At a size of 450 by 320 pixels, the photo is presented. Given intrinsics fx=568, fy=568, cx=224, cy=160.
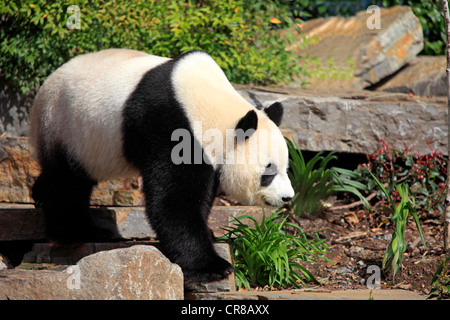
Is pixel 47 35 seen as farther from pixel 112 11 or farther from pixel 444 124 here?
pixel 444 124

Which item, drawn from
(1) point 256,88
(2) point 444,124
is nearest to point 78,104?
(1) point 256,88

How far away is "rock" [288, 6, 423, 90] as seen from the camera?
332 inches

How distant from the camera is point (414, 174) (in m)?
6.09

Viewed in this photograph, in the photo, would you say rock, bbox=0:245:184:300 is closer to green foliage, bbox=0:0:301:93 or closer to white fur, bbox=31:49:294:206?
white fur, bbox=31:49:294:206

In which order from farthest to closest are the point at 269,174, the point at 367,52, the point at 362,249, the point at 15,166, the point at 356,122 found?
the point at 367,52 → the point at 356,122 → the point at 15,166 → the point at 362,249 → the point at 269,174

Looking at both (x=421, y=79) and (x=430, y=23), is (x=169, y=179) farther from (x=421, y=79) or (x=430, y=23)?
(x=430, y=23)

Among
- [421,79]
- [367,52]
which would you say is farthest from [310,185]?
[367,52]

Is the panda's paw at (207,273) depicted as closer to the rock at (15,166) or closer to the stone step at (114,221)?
the stone step at (114,221)

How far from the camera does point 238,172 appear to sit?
418cm

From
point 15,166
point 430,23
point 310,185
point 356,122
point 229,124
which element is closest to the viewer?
point 229,124

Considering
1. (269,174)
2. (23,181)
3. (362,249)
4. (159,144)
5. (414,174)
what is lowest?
(362,249)

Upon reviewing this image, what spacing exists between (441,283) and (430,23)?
6822mm

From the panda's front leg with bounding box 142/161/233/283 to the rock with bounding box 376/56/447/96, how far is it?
5.00 meters

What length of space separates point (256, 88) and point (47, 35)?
2.53 metres
